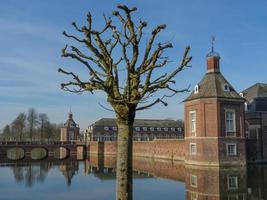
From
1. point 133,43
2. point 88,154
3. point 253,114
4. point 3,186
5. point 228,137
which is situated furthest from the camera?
point 88,154

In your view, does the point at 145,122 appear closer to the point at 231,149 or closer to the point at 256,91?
the point at 256,91

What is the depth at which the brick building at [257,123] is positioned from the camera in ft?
108

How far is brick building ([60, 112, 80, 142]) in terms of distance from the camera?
75044 mm

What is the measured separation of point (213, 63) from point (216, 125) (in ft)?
19.0

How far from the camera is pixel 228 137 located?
29.3 metres

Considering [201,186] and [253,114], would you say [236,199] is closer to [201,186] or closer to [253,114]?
[201,186]

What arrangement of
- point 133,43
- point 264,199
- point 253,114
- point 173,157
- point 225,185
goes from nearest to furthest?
1. point 133,43
2. point 264,199
3. point 225,185
4. point 253,114
5. point 173,157

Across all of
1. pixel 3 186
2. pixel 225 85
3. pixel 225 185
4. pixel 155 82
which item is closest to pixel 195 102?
pixel 225 85

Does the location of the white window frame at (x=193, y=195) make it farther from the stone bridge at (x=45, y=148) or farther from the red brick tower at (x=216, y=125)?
the stone bridge at (x=45, y=148)

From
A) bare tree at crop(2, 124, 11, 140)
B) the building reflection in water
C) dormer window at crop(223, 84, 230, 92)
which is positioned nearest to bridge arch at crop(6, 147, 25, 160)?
bare tree at crop(2, 124, 11, 140)

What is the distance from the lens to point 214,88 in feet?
98.4

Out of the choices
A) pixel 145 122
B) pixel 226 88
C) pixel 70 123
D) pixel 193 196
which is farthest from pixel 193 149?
pixel 70 123

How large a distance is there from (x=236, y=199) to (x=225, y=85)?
56.0 ft

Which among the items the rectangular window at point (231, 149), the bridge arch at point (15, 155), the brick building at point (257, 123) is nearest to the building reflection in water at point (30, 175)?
the rectangular window at point (231, 149)
